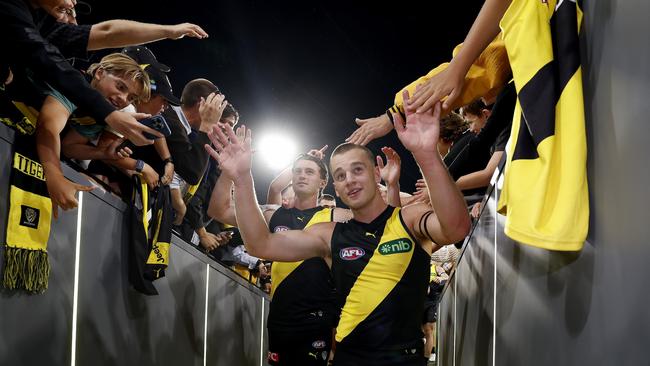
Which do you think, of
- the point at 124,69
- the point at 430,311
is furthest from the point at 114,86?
the point at 430,311

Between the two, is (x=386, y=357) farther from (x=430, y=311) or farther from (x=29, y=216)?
(x=430, y=311)

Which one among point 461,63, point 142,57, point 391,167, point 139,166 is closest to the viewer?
point 461,63

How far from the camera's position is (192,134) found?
486cm

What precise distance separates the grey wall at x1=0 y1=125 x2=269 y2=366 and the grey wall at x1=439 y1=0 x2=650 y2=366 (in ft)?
6.82

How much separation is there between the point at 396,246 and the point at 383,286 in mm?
215

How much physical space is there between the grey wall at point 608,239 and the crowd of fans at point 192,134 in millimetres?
772

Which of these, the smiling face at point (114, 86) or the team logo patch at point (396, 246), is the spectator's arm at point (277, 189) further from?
the team logo patch at point (396, 246)

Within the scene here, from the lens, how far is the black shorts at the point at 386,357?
314 centimetres

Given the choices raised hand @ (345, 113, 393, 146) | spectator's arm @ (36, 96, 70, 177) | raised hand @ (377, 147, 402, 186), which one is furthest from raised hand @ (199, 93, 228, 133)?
raised hand @ (345, 113, 393, 146)

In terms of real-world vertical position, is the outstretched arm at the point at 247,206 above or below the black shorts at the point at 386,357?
above

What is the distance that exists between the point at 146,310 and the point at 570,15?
11.3ft

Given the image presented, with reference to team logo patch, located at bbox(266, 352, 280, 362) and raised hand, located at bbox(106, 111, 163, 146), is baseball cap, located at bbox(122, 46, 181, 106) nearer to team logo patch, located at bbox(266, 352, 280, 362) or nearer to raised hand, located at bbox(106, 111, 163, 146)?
raised hand, located at bbox(106, 111, 163, 146)

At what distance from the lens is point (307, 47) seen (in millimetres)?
15461

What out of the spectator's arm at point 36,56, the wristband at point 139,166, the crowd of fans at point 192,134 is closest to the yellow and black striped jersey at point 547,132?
the crowd of fans at point 192,134
